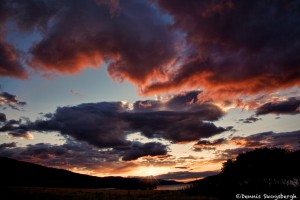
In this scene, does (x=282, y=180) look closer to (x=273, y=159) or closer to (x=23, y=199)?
(x=273, y=159)

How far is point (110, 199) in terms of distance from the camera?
42750 millimetres

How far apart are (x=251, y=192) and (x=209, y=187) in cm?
1076

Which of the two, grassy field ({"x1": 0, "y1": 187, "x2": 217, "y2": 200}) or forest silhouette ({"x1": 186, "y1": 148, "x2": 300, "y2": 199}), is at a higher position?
forest silhouette ({"x1": 186, "y1": 148, "x2": 300, "y2": 199})

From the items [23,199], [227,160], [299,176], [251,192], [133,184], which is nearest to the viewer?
[23,199]

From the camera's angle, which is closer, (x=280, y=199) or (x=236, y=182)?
(x=280, y=199)

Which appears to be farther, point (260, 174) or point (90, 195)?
point (260, 174)

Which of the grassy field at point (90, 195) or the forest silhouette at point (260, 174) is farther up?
the forest silhouette at point (260, 174)

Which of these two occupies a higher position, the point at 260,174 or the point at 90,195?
the point at 260,174

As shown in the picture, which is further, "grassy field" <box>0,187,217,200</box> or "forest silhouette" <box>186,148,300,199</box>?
"forest silhouette" <box>186,148,300,199</box>

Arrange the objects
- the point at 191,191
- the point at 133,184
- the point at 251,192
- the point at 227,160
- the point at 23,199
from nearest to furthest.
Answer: the point at 23,199, the point at 251,192, the point at 191,191, the point at 227,160, the point at 133,184

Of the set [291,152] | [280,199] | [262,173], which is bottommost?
[280,199]

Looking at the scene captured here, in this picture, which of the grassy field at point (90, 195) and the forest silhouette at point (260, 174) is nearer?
the grassy field at point (90, 195)

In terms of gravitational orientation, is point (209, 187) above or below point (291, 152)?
below

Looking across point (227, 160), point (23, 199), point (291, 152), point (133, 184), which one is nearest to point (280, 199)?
point (291, 152)
